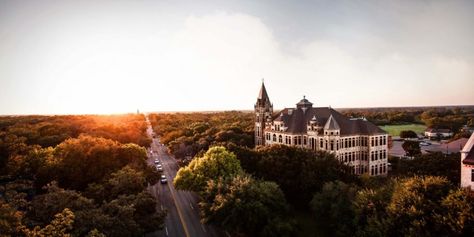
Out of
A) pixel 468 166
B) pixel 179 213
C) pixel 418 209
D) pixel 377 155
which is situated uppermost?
pixel 468 166

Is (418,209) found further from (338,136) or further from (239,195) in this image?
(338,136)

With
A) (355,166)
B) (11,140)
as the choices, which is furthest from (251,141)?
(11,140)

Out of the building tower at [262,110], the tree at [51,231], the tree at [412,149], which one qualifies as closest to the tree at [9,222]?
the tree at [51,231]

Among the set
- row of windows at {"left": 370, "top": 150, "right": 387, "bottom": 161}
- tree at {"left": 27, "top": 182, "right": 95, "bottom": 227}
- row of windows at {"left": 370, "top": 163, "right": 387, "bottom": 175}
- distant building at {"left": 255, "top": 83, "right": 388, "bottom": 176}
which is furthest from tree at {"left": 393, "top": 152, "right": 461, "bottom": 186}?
tree at {"left": 27, "top": 182, "right": 95, "bottom": 227}

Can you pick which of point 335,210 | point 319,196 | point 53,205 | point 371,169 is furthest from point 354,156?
point 53,205

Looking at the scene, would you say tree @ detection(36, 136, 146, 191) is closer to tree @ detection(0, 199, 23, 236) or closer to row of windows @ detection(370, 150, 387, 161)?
tree @ detection(0, 199, 23, 236)

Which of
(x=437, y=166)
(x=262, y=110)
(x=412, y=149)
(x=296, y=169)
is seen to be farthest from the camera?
(x=262, y=110)

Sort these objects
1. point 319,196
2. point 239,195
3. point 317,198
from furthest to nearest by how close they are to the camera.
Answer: point 317,198 → point 319,196 → point 239,195

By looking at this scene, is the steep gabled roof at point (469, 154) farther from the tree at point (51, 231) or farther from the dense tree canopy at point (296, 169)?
the tree at point (51, 231)
